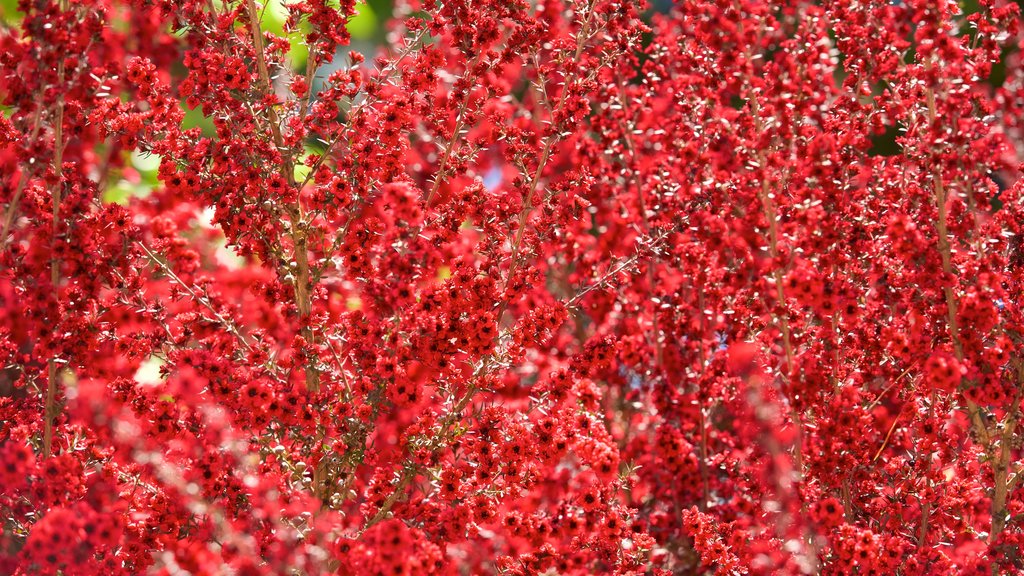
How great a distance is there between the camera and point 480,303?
2.71m

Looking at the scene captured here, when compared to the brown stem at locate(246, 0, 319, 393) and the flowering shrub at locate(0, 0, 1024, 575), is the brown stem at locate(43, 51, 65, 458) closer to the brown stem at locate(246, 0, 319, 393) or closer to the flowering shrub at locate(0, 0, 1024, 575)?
the flowering shrub at locate(0, 0, 1024, 575)

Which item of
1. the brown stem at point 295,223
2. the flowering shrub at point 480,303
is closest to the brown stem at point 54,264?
the flowering shrub at point 480,303

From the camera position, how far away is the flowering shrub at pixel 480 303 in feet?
8.50

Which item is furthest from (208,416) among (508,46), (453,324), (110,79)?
(508,46)

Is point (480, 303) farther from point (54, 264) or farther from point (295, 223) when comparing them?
point (54, 264)

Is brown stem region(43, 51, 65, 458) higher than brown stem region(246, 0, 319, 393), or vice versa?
brown stem region(246, 0, 319, 393)

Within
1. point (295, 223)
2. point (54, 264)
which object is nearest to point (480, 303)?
point (295, 223)

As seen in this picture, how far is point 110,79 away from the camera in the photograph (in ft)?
8.81

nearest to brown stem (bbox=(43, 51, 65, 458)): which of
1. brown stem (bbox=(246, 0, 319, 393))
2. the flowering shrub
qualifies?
the flowering shrub

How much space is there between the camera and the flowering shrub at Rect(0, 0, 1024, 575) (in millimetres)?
2592

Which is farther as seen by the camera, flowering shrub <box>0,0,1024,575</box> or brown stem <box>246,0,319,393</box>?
brown stem <box>246,0,319,393</box>

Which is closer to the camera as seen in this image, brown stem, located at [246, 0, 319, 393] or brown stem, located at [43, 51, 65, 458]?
brown stem, located at [43, 51, 65, 458]

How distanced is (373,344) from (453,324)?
23cm

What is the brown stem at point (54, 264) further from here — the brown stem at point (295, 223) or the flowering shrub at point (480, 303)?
the brown stem at point (295, 223)
